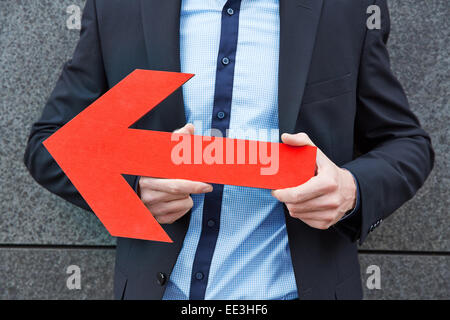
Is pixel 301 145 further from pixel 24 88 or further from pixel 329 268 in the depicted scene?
pixel 24 88

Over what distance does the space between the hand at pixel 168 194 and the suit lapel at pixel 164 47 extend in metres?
0.21

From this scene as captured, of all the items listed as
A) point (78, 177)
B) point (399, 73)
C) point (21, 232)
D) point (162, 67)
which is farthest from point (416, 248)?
point (21, 232)

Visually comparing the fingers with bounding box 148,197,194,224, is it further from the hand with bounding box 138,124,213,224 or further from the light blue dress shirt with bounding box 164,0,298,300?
the light blue dress shirt with bounding box 164,0,298,300

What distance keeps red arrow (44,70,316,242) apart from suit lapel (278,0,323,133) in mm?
234

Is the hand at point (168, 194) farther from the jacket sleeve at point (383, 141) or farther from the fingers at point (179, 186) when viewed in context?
the jacket sleeve at point (383, 141)

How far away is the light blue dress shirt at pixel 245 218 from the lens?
39.8 inches

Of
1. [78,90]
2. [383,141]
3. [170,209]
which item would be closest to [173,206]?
[170,209]

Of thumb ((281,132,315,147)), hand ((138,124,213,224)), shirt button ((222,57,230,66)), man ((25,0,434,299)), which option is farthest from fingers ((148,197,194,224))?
shirt button ((222,57,230,66))

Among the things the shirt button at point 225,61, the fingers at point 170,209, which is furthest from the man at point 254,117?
the fingers at point 170,209

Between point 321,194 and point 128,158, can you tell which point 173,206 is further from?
point 321,194

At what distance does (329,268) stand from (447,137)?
0.89m

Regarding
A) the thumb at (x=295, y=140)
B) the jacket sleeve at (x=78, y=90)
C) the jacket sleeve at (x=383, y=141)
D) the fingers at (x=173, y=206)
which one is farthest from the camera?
the jacket sleeve at (x=78, y=90)

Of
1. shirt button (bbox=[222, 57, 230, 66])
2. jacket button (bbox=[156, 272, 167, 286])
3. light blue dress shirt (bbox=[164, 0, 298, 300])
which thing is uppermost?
shirt button (bbox=[222, 57, 230, 66])

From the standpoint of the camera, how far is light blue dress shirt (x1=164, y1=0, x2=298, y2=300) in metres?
1.01
